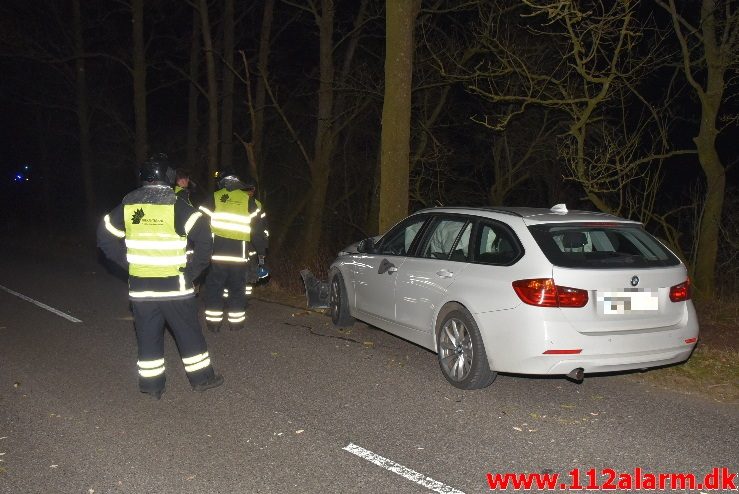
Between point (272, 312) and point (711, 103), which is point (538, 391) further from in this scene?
point (711, 103)

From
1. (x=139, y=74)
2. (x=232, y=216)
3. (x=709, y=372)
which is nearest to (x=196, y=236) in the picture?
(x=232, y=216)

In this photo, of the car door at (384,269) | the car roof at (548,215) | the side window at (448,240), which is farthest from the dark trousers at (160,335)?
the car roof at (548,215)

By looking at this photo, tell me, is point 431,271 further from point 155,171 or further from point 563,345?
point 155,171

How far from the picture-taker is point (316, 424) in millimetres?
5383

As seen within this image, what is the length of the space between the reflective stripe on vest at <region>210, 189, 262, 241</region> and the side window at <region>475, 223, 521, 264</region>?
3.36 metres

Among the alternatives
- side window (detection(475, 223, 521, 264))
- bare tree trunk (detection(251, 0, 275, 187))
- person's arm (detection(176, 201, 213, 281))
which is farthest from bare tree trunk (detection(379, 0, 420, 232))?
bare tree trunk (detection(251, 0, 275, 187))

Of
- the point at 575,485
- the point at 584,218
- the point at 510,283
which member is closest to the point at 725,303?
the point at 584,218

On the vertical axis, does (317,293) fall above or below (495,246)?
below

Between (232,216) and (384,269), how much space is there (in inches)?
86.8

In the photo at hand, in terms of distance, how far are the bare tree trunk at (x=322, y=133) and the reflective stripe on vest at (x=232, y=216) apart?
781 cm

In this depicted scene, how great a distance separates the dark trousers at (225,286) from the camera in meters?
8.59

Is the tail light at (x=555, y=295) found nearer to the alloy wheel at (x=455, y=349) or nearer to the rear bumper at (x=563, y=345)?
the rear bumper at (x=563, y=345)

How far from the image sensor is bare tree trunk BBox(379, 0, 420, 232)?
35.0ft

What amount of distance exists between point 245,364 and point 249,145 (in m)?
9.95
